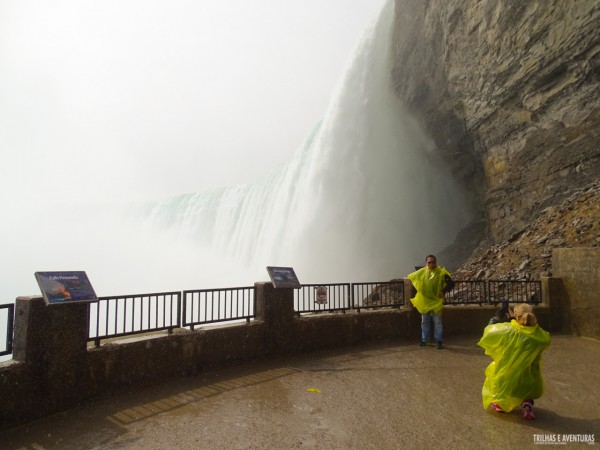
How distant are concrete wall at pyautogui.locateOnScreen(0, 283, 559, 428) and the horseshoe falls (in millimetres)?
15074

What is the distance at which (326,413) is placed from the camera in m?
4.45

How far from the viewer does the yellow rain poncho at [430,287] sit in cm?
721

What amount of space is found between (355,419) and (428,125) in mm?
25095

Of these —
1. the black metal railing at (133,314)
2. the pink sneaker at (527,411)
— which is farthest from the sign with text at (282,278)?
the pink sneaker at (527,411)

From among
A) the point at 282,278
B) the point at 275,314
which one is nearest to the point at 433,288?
the point at 282,278

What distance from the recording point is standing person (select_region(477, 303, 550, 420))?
4023 mm

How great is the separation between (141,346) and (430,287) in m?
4.82

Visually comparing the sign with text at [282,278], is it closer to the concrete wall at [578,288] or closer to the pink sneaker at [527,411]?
the pink sneaker at [527,411]

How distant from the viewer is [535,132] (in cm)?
1855

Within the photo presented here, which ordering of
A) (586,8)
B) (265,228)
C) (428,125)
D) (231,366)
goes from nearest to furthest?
(231,366) < (586,8) < (428,125) < (265,228)

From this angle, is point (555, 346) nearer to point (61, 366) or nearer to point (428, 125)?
point (61, 366)

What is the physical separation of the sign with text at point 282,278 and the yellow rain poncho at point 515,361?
3611 mm

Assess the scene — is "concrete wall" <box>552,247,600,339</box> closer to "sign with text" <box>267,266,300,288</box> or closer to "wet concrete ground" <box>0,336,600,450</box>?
"wet concrete ground" <box>0,336,600,450</box>

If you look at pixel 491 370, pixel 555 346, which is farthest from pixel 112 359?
pixel 555 346
